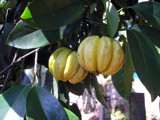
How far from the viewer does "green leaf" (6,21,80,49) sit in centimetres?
57

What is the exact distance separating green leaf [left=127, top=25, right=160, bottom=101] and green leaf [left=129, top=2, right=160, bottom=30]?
6 centimetres

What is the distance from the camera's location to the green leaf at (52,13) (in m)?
0.46

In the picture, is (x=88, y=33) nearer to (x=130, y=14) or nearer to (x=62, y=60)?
(x=62, y=60)

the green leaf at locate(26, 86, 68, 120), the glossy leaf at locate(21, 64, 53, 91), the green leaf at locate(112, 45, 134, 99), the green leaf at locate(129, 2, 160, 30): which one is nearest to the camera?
the green leaf at locate(26, 86, 68, 120)

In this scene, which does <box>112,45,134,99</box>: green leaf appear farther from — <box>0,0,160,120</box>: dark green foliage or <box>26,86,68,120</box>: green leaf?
<box>26,86,68,120</box>: green leaf

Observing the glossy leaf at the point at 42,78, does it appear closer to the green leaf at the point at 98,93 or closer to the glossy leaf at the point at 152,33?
the green leaf at the point at 98,93

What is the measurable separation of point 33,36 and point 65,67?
16 centimetres

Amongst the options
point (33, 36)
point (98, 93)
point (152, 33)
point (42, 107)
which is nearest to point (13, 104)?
point (42, 107)

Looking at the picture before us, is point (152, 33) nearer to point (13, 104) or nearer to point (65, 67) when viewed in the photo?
point (65, 67)

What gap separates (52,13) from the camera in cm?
52

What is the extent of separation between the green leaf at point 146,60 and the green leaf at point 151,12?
6 cm

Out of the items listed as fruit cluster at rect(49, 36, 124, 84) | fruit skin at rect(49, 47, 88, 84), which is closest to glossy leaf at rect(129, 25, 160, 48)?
fruit cluster at rect(49, 36, 124, 84)

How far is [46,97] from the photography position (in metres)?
0.50

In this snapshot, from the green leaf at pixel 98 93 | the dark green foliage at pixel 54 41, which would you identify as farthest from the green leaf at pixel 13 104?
the green leaf at pixel 98 93
